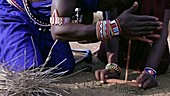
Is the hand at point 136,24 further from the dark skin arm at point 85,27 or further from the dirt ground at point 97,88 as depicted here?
the dirt ground at point 97,88

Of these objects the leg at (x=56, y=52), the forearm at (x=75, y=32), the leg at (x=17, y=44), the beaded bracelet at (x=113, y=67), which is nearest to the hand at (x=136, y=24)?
the forearm at (x=75, y=32)

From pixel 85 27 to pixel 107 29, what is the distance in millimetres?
131

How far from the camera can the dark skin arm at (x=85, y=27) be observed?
242 cm

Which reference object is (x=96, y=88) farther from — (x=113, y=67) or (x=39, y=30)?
(x=39, y=30)

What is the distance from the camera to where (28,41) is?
303 cm

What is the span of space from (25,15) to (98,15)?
1887mm

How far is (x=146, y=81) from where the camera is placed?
2799 mm

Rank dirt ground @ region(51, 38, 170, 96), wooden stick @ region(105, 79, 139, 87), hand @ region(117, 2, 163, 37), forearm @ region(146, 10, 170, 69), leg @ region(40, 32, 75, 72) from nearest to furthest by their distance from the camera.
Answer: hand @ region(117, 2, 163, 37), dirt ground @ region(51, 38, 170, 96), wooden stick @ region(105, 79, 139, 87), forearm @ region(146, 10, 170, 69), leg @ region(40, 32, 75, 72)

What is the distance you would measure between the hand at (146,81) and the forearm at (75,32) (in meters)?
0.51

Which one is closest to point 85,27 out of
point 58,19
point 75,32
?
point 75,32

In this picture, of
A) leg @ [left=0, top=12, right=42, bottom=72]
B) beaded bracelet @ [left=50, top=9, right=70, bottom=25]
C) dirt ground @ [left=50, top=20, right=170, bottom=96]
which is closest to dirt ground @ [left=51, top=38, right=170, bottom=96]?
dirt ground @ [left=50, top=20, right=170, bottom=96]

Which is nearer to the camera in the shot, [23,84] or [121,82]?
[23,84]

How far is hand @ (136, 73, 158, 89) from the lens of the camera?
110 inches

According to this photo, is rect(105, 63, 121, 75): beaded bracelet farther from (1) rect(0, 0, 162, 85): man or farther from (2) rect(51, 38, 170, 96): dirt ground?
(1) rect(0, 0, 162, 85): man
